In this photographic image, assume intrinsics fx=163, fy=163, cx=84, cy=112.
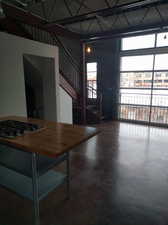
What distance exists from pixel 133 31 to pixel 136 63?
2043 millimetres

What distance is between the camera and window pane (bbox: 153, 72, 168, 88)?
18.5 ft

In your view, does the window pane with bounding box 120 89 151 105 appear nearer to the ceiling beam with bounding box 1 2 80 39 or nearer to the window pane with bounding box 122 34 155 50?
the window pane with bounding box 122 34 155 50

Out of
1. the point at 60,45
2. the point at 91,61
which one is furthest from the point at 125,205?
the point at 91,61

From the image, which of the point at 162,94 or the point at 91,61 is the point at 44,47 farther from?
the point at 162,94

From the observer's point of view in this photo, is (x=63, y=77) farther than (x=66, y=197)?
Yes

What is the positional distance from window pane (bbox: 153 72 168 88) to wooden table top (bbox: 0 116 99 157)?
15.8 feet

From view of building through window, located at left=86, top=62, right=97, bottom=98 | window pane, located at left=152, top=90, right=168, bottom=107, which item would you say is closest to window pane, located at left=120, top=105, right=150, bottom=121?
window pane, located at left=152, top=90, right=168, bottom=107

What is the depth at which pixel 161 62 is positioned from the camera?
18.4 ft

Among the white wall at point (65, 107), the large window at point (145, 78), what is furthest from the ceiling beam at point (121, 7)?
the large window at point (145, 78)

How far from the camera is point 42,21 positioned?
3943mm

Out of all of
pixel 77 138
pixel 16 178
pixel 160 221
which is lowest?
pixel 160 221

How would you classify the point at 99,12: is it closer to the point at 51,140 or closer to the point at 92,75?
the point at 51,140

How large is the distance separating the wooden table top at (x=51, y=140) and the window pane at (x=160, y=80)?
15.8 ft

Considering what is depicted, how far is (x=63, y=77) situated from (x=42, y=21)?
5.46 feet
